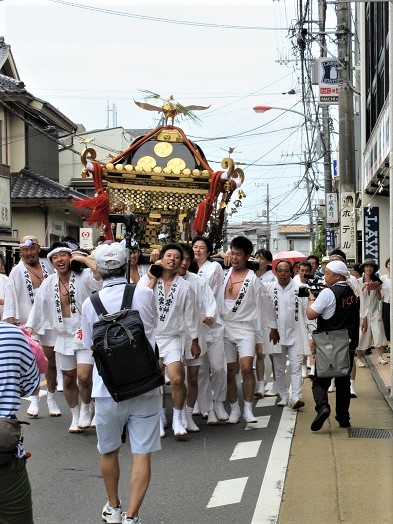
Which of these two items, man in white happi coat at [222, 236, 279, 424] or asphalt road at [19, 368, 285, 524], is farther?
man in white happi coat at [222, 236, 279, 424]

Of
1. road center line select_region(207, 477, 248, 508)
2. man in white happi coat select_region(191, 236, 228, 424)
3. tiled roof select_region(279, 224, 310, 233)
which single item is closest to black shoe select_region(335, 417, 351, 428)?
man in white happi coat select_region(191, 236, 228, 424)

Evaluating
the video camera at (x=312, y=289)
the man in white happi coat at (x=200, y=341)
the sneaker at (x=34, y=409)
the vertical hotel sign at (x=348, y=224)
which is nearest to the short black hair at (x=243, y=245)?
the man in white happi coat at (x=200, y=341)

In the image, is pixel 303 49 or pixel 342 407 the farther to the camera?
pixel 303 49

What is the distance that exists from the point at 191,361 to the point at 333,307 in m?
1.60

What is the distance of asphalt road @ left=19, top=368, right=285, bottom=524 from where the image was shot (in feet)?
21.3

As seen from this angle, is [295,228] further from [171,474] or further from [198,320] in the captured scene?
[171,474]

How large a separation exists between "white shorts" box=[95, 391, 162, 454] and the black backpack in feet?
0.56

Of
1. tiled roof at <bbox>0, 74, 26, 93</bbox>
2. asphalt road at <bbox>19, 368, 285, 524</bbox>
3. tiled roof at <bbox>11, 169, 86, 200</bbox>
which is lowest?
asphalt road at <bbox>19, 368, 285, 524</bbox>

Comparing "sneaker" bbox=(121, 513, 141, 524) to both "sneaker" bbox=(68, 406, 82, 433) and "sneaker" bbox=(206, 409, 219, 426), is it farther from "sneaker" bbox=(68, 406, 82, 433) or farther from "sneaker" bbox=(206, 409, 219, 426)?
"sneaker" bbox=(206, 409, 219, 426)

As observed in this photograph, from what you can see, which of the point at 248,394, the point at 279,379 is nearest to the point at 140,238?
the point at 279,379

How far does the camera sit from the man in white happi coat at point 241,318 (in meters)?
9.84

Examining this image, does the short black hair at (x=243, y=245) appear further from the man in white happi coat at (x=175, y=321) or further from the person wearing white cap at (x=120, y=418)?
the person wearing white cap at (x=120, y=418)

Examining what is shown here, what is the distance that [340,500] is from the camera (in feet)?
22.1

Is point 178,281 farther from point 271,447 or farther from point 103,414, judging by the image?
point 103,414
